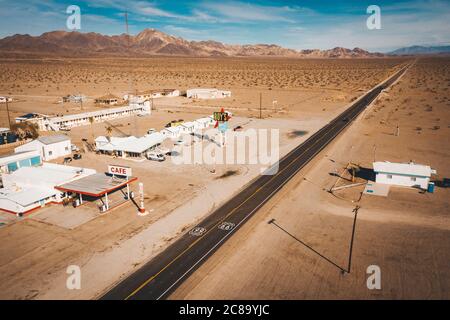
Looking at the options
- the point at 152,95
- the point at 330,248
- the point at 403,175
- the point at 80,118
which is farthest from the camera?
the point at 152,95

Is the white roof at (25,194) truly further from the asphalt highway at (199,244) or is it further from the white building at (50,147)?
the asphalt highway at (199,244)

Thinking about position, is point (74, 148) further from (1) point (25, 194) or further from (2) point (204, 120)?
(2) point (204, 120)

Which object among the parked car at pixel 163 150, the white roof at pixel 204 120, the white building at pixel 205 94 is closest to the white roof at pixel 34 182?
the parked car at pixel 163 150

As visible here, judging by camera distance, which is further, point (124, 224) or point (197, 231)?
point (124, 224)

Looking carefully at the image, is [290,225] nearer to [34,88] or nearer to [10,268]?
[10,268]

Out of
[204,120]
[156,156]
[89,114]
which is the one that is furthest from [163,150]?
[89,114]

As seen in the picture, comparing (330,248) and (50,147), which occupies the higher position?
(50,147)
